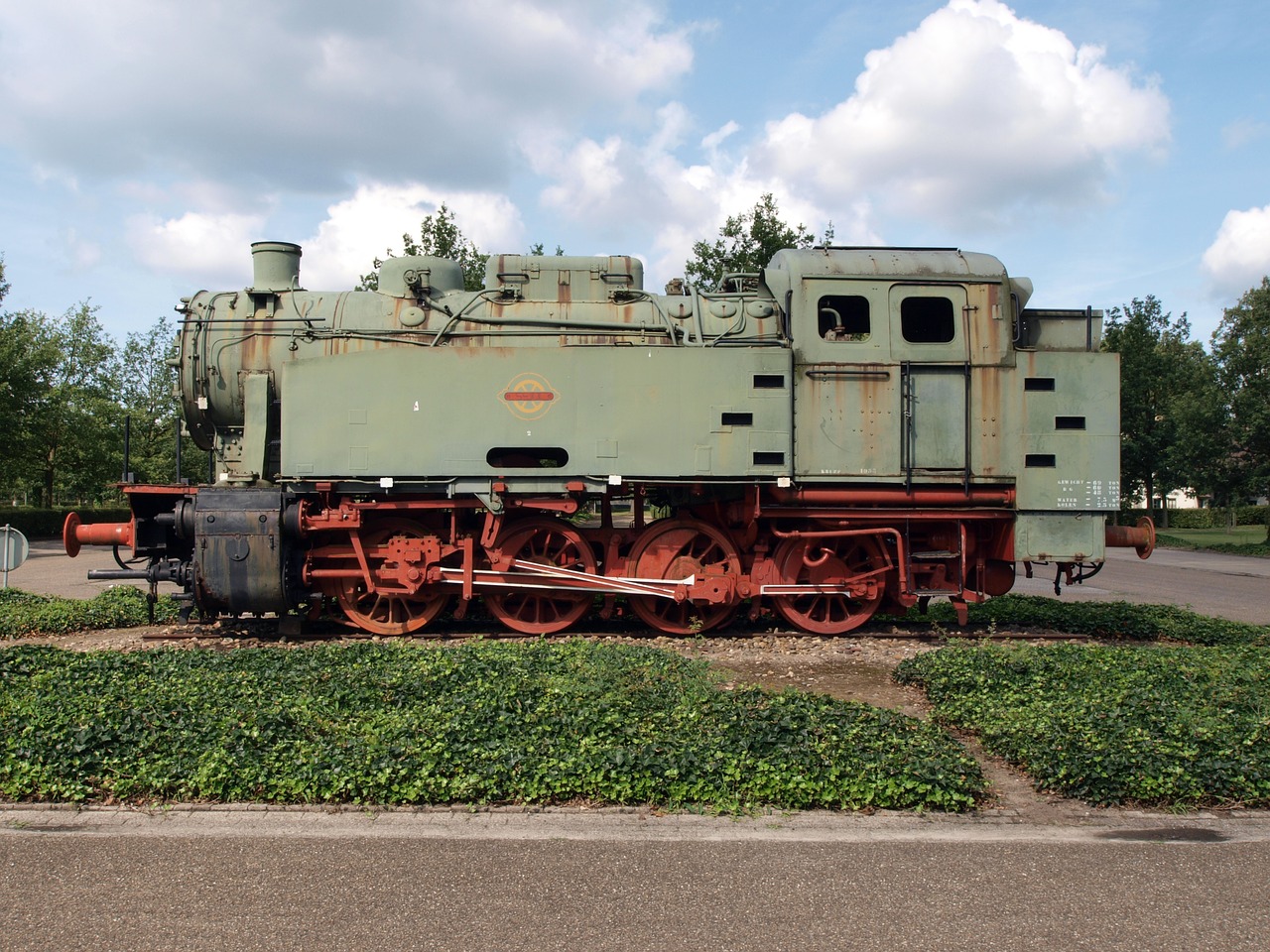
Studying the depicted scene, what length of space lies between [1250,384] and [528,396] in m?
28.2

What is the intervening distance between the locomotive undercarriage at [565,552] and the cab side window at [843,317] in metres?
1.72

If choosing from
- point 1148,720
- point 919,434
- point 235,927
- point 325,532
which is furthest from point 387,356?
point 1148,720

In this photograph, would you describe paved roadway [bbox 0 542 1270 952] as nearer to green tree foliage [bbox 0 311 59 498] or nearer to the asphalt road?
the asphalt road

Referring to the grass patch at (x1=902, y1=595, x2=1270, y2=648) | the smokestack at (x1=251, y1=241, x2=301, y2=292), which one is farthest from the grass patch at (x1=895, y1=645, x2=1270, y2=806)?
the smokestack at (x1=251, y1=241, x2=301, y2=292)

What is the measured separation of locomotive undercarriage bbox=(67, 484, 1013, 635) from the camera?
8.87m

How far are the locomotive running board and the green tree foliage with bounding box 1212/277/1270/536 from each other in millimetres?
25861

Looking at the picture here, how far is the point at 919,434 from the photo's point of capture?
902 cm

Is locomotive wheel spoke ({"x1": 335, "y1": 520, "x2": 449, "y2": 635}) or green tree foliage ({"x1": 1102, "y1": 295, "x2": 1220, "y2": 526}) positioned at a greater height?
green tree foliage ({"x1": 1102, "y1": 295, "x2": 1220, "y2": 526})

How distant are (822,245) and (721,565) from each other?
369cm

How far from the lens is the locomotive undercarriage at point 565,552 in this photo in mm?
8867

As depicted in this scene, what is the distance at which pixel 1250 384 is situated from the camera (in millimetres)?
27656

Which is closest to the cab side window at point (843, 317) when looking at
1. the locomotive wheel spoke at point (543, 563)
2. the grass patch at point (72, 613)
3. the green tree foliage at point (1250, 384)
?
the locomotive wheel spoke at point (543, 563)

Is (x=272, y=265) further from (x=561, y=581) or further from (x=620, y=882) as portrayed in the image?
(x=620, y=882)

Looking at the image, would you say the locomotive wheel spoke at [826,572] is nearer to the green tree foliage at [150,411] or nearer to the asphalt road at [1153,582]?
the asphalt road at [1153,582]
